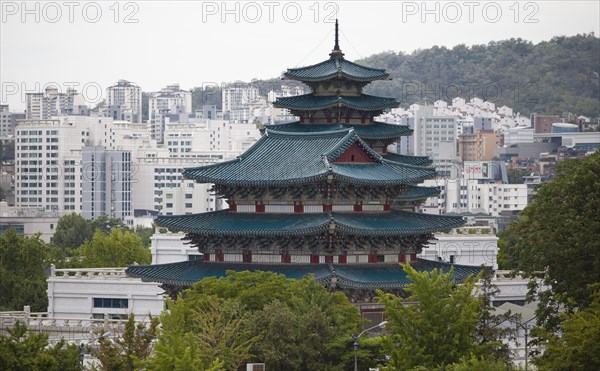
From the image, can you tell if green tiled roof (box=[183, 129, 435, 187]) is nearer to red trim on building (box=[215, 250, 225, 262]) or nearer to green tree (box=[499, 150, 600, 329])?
red trim on building (box=[215, 250, 225, 262])

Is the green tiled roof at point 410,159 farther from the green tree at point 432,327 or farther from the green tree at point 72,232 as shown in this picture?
the green tree at point 72,232

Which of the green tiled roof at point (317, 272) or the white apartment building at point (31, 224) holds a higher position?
the green tiled roof at point (317, 272)

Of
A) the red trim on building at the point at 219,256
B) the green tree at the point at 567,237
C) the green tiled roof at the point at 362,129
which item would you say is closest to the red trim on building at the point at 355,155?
the green tiled roof at the point at 362,129

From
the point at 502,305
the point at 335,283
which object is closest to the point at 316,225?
the point at 335,283

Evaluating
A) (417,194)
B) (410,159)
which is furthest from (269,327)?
(410,159)

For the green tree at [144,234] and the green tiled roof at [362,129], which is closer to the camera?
the green tiled roof at [362,129]

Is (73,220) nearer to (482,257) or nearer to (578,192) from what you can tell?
(482,257)

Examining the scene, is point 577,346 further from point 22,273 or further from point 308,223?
point 22,273
